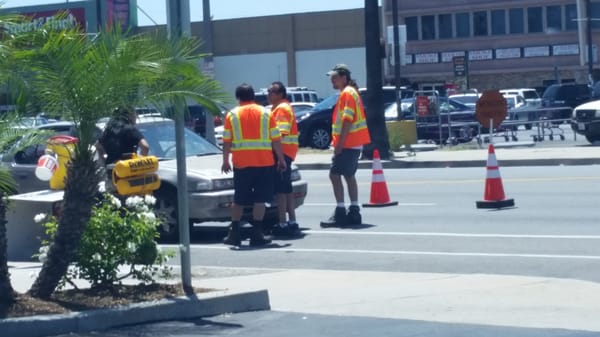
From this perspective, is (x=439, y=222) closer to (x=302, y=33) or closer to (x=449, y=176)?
(x=449, y=176)

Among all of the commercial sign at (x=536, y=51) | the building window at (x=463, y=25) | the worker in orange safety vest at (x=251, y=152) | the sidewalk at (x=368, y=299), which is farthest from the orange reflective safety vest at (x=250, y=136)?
the building window at (x=463, y=25)

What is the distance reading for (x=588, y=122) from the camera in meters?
30.5

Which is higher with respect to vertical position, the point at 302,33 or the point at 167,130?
the point at 302,33

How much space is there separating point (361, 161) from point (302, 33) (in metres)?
50.0

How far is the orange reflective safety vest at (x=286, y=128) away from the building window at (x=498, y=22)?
6292cm

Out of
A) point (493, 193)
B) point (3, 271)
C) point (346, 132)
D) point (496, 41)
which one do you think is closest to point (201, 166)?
point (346, 132)

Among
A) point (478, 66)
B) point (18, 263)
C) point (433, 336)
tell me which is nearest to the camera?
point (433, 336)

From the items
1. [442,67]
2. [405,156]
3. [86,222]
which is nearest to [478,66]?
[442,67]

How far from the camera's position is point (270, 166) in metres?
13.8

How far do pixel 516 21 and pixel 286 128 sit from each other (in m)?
62.9

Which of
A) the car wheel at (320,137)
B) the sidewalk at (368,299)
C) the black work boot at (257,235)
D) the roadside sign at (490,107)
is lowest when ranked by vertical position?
the sidewalk at (368,299)

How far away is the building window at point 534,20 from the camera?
7469 cm

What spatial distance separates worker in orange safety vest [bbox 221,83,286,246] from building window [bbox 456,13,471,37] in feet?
212

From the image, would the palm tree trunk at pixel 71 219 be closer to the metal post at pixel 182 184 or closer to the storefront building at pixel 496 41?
the metal post at pixel 182 184
